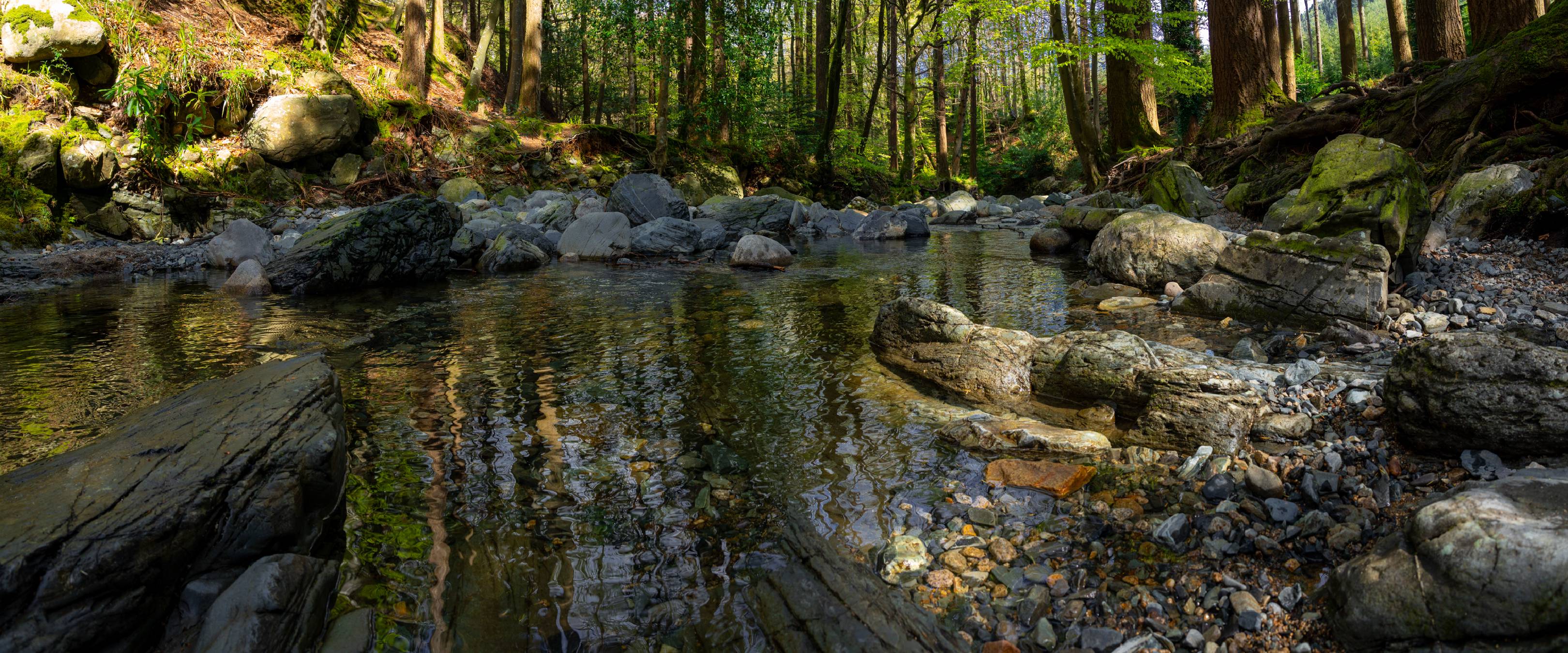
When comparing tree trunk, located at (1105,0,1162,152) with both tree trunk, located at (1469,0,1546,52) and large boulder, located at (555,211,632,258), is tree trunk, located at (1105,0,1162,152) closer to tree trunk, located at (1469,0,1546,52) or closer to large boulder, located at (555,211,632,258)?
tree trunk, located at (1469,0,1546,52)

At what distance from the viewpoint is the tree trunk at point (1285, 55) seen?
15.5m

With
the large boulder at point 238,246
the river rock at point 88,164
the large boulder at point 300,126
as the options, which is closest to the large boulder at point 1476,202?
the large boulder at point 238,246

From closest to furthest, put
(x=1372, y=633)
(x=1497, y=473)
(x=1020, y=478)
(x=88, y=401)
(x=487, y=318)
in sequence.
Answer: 1. (x=1372, y=633)
2. (x=1497, y=473)
3. (x=1020, y=478)
4. (x=88, y=401)
5. (x=487, y=318)

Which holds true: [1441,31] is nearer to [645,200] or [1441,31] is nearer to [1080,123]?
[1080,123]

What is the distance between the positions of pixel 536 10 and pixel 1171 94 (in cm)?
1897

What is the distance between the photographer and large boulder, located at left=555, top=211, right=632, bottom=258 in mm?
11820

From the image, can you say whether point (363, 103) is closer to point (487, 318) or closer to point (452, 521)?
point (487, 318)

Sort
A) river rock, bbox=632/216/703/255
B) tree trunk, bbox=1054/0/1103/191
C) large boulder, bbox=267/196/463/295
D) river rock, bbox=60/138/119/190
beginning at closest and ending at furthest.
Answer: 1. large boulder, bbox=267/196/463/295
2. river rock, bbox=60/138/119/190
3. river rock, bbox=632/216/703/255
4. tree trunk, bbox=1054/0/1103/191

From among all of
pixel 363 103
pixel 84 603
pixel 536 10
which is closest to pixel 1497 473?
pixel 84 603

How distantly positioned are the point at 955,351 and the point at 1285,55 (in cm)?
1711

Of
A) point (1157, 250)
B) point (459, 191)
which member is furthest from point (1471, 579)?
point (459, 191)

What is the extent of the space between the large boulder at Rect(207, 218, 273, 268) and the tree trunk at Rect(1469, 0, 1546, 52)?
1530cm

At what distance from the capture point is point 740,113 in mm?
19891

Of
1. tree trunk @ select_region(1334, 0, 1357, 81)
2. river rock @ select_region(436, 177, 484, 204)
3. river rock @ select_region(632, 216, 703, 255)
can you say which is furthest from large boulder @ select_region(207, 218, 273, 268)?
tree trunk @ select_region(1334, 0, 1357, 81)
